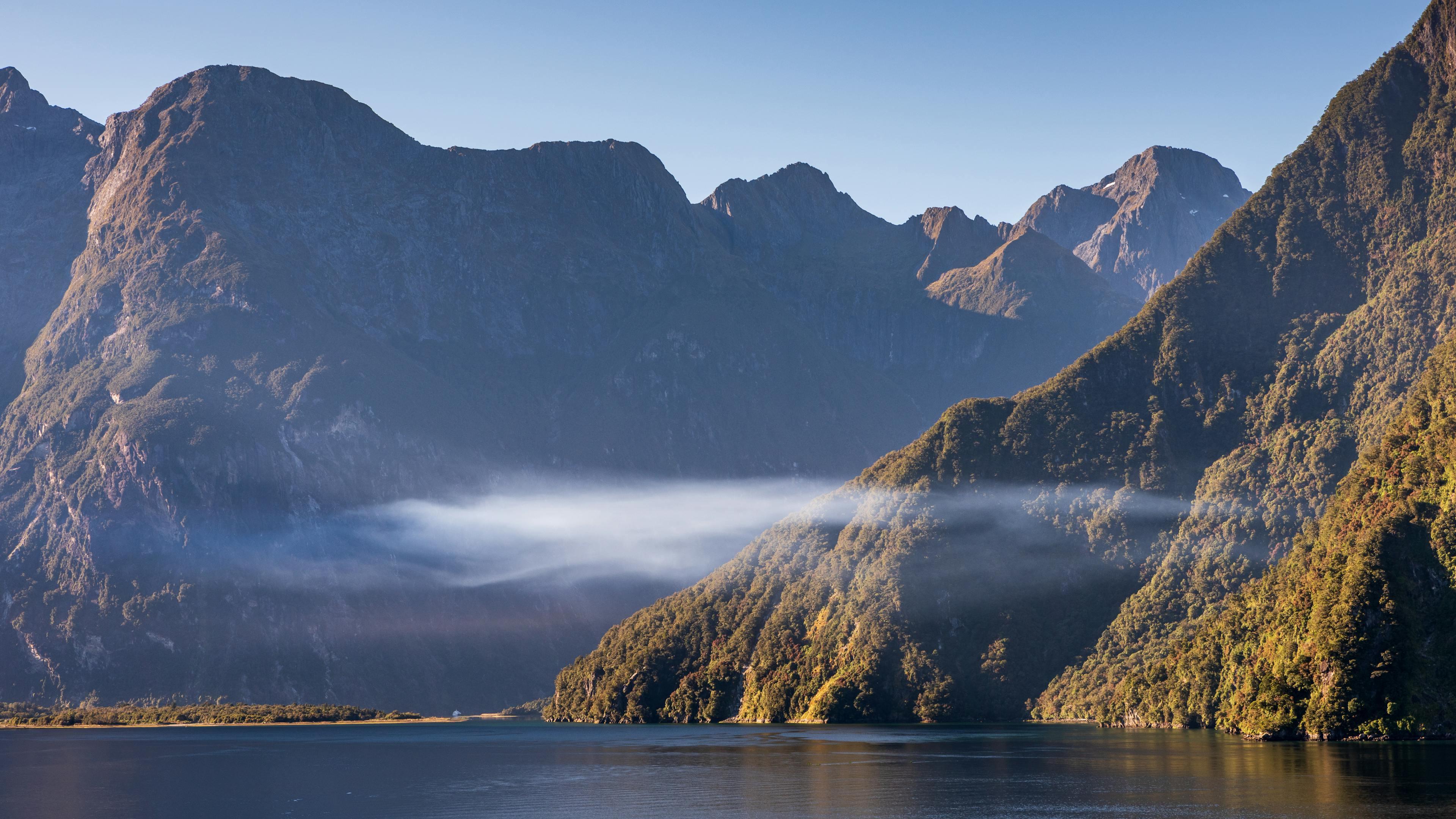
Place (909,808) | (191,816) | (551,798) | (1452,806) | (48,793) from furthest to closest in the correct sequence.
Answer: (48,793) → (551,798) → (191,816) → (909,808) → (1452,806)

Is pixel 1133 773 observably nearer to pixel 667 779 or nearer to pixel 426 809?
pixel 667 779

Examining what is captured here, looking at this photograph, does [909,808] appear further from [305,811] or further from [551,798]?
[305,811]

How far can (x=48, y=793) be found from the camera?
19400 cm

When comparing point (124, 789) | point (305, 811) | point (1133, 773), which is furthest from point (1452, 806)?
point (124, 789)

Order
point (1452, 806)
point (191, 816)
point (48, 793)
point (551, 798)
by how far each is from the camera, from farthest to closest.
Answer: point (48, 793), point (551, 798), point (191, 816), point (1452, 806)

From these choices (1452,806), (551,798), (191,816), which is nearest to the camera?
(1452,806)

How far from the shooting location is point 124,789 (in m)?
199

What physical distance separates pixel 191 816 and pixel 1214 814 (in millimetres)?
114617

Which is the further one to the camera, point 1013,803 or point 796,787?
point 796,787

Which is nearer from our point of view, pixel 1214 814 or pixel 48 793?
pixel 1214 814

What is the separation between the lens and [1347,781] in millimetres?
157500

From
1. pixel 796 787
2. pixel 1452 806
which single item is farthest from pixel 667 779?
pixel 1452 806

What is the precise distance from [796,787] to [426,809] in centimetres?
4699

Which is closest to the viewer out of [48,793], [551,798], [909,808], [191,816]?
[909,808]
